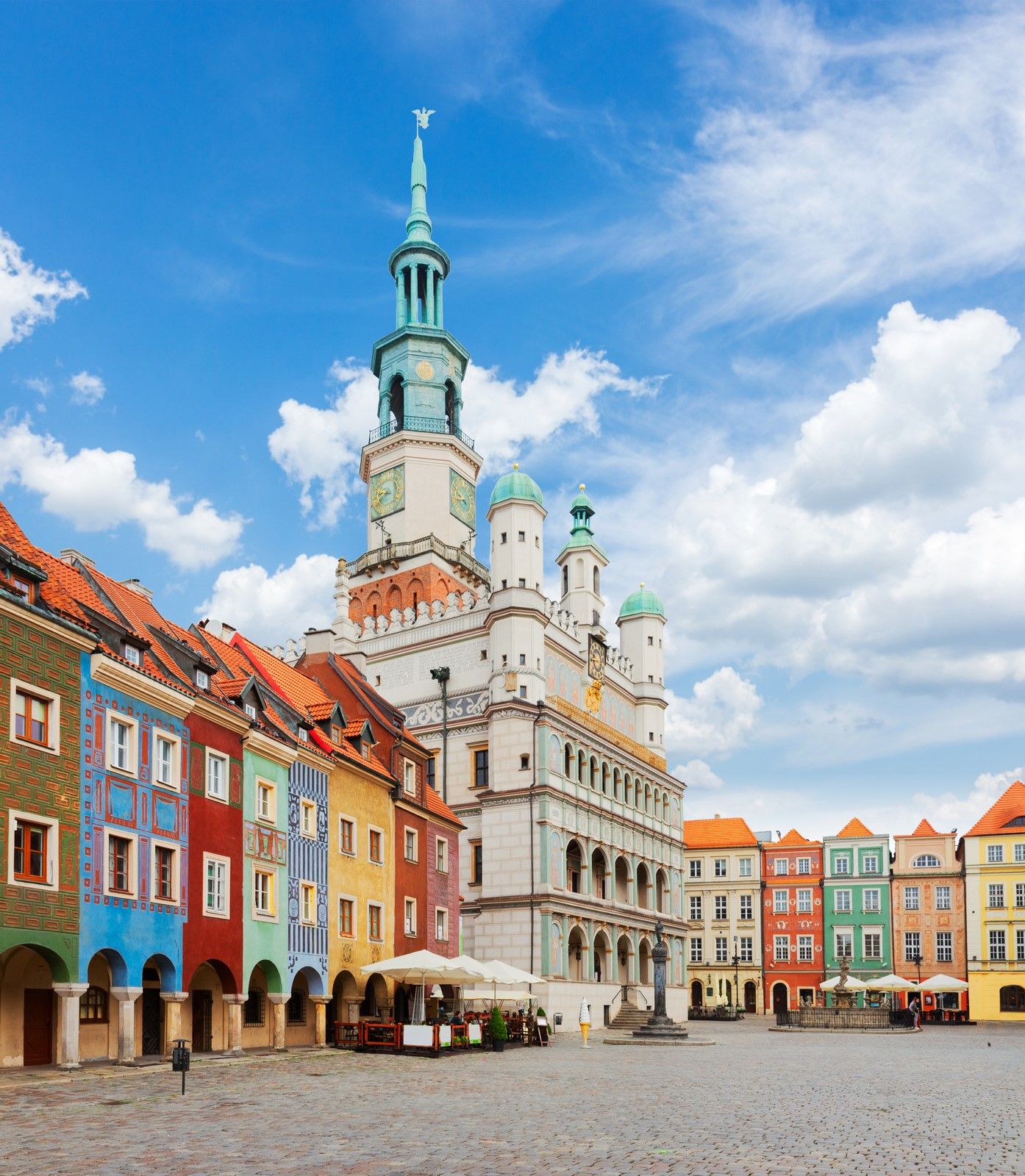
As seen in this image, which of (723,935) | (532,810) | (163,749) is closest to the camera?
(163,749)

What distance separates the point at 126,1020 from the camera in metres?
27.4

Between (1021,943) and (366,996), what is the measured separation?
56.1 meters

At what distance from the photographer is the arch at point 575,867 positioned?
62.3m

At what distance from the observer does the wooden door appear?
26406mm

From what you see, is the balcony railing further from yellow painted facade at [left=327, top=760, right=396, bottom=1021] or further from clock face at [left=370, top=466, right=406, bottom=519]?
yellow painted facade at [left=327, top=760, right=396, bottom=1021]

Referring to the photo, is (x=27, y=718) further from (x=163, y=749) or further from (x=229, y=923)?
(x=229, y=923)

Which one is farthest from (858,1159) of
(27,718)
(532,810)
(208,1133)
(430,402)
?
(430,402)

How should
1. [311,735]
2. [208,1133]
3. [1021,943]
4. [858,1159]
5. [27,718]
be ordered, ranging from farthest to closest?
1. [1021,943]
2. [311,735]
3. [27,718]
4. [208,1133]
5. [858,1159]

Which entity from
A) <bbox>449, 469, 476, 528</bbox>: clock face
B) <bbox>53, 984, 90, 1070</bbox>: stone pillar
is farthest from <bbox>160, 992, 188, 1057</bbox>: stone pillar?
<bbox>449, 469, 476, 528</bbox>: clock face

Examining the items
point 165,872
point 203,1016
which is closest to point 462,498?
point 203,1016

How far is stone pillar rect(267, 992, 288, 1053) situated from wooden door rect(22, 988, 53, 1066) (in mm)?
8499

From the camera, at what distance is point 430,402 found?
7419 cm

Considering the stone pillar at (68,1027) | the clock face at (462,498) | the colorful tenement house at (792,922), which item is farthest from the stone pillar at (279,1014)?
the colorful tenement house at (792,922)

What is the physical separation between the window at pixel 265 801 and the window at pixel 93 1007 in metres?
6.40
